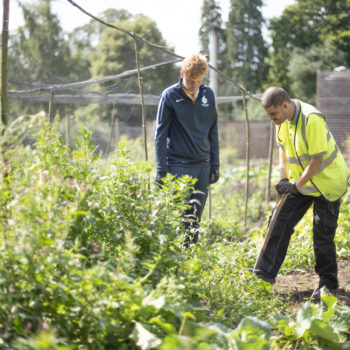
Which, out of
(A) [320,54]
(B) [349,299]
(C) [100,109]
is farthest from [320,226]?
(A) [320,54]

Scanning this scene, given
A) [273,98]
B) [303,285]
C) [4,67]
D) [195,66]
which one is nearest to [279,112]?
[273,98]

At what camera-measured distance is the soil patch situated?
12.6 feet

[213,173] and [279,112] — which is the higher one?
[279,112]

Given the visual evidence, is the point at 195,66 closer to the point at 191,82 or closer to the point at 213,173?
the point at 191,82

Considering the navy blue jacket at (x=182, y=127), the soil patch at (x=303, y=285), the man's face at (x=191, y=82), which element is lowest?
the soil patch at (x=303, y=285)

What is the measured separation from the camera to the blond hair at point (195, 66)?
3.86 m

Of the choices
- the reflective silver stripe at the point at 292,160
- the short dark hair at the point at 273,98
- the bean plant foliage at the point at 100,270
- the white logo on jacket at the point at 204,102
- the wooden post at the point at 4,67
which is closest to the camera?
the bean plant foliage at the point at 100,270

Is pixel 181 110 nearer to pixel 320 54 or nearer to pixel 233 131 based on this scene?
pixel 233 131

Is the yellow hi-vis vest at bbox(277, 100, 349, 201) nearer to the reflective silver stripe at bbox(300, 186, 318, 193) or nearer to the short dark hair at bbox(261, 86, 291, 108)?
the reflective silver stripe at bbox(300, 186, 318, 193)

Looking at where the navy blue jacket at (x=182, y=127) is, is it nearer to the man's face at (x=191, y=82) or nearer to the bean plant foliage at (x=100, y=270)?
the man's face at (x=191, y=82)

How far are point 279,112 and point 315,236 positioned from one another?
105 cm

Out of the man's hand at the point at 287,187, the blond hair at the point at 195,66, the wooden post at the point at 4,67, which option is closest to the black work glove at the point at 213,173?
the man's hand at the point at 287,187

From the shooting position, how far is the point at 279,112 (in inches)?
140

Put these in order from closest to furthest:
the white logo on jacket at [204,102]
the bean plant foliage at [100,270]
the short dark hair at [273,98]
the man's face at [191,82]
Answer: the bean plant foliage at [100,270]
the short dark hair at [273,98]
the man's face at [191,82]
the white logo on jacket at [204,102]
